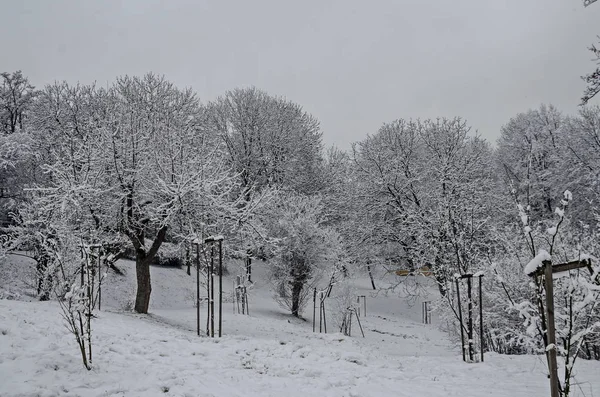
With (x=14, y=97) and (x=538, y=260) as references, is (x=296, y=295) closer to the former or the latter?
(x=538, y=260)

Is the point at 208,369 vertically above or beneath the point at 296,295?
above

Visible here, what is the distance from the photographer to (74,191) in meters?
12.7

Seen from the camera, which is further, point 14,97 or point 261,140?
point 261,140

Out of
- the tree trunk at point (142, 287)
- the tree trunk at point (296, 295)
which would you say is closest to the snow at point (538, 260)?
the tree trunk at point (142, 287)

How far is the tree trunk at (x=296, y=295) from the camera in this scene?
20.6m

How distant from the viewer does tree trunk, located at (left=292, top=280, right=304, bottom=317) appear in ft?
67.7

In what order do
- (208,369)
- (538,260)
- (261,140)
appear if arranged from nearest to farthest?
(538,260) < (208,369) < (261,140)

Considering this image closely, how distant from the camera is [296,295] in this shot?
2077 cm

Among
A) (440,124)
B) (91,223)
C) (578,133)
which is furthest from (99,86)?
(578,133)

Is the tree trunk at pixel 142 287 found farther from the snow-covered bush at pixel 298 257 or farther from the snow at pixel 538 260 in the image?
the snow at pixel 538 260

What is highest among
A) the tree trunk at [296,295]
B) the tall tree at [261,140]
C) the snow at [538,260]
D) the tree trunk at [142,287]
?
the tall tree at [261,140]

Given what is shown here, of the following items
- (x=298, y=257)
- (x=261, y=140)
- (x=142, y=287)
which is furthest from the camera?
(x=261, y=140)

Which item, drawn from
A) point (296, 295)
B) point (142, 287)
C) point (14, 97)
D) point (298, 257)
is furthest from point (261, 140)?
point (142, 287)

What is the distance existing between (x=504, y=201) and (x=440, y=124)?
5588 millimetres
